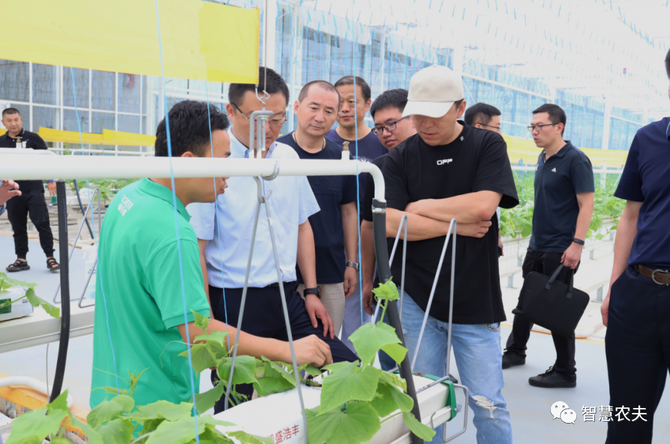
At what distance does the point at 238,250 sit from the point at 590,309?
4103mm

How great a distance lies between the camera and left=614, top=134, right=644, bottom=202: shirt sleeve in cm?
181

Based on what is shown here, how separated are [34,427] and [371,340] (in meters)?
0.47

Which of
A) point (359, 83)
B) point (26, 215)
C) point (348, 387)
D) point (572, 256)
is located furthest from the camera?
point (26, 215)

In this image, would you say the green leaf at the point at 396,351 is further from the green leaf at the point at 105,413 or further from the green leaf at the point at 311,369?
the green leaf at the point at 105,413

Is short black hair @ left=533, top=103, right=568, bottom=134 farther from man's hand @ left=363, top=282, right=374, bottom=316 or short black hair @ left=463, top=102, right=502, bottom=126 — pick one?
man's hand @ left=363, top=282, right=374, bottom=316

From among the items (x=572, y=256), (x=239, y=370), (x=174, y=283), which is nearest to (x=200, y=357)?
(x=239, y=370)

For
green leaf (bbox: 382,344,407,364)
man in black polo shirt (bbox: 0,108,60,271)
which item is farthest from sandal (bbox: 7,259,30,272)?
green leaf (bbox: 382,344,407,364)

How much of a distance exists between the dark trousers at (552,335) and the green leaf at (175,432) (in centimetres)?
281

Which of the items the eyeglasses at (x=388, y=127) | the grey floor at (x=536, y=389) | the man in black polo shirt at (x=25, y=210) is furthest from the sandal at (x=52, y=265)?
the eyeglasses at (x=388, y=127)

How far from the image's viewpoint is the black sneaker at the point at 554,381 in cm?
310

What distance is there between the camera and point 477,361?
5.54ft

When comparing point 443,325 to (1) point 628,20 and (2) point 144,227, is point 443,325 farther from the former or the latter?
(1) point 628,20

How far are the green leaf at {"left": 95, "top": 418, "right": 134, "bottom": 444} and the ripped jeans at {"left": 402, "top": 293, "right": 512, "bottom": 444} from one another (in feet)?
3.89

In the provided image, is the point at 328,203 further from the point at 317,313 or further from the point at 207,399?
the point at 207,399
